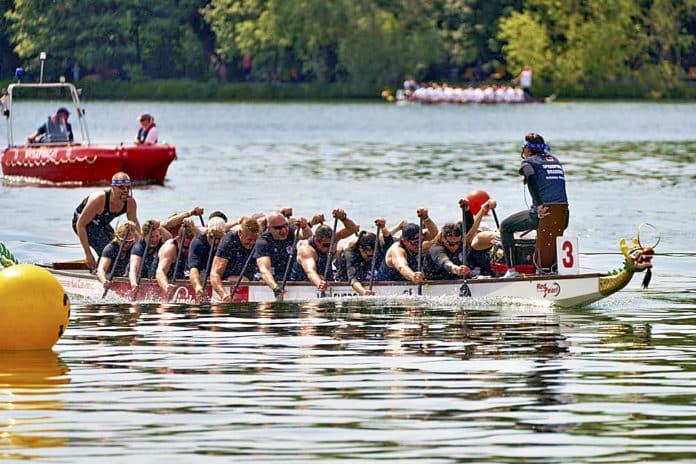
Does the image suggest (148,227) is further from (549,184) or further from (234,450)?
(234,450)

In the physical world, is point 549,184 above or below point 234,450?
above

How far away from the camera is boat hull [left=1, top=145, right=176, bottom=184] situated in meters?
45.4

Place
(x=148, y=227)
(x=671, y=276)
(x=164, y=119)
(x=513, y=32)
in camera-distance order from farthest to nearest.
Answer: (x=513, y=32)
(x=164, y=119)
(x=671, y=276)
(x=148, y=227)

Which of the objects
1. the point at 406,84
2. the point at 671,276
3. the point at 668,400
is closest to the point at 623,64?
the point at 406,84

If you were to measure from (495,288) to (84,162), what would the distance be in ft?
80.2

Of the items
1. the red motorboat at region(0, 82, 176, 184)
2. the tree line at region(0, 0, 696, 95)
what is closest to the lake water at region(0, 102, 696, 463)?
the red motorboat at region(0, 82, 176, 184)

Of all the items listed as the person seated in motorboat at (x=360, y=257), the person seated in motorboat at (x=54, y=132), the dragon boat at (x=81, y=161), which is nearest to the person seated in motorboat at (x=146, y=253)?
the person seated in motorboat at (x=360, y=257)

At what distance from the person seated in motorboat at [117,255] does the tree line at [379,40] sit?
9186cm

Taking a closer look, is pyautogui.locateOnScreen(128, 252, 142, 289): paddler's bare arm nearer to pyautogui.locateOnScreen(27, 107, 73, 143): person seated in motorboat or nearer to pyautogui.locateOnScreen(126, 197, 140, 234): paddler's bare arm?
pyautogui.locateOnScreen(126, 197, 140, 234): paddler's bare arm

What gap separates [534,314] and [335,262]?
291 cm

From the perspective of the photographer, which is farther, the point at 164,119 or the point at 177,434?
the point at 164,119

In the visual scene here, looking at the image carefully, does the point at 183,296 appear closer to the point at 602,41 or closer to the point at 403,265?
the point at 403,265

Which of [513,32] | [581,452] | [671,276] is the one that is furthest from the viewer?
[513,32]

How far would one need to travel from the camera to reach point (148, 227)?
2378 cm
